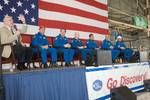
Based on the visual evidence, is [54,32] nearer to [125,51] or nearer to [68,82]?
[125,51]

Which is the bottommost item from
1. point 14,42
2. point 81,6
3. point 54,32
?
point 14,42

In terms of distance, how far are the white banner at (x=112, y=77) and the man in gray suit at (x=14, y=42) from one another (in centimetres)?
125

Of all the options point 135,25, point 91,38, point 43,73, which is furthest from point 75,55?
point 135,25

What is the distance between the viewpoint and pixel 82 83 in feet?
16.2

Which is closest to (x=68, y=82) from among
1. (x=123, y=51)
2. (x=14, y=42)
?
(x=14, y=42)

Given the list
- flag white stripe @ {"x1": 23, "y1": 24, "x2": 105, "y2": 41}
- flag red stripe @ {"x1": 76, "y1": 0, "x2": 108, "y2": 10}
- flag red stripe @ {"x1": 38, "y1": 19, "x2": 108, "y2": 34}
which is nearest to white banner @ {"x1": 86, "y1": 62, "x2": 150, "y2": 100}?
flag white stripe @ {"x1": 23, "y1": 24, "x2": 105, "y2": 41}

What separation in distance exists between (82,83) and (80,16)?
410 cm

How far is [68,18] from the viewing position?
8133 mm

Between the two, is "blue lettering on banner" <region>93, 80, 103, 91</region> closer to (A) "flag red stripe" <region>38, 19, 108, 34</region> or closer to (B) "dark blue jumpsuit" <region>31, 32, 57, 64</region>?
(B) "dark blue jumpsuit" <region>31, 32, 57, 64</region>

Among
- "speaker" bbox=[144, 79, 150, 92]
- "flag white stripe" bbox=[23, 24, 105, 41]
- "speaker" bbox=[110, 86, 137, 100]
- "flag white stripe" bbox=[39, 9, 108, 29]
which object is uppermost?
"flag white stripe" bbox=[39, 9, 108, 29]

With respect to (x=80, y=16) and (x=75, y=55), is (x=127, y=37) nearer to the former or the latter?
(x=80, y=16)

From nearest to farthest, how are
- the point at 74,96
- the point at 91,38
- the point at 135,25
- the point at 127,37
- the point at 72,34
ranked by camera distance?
the point at 74,96 < the point at 91,38 < the point at 72,34 < the point at 135,25 < the point at 127,37

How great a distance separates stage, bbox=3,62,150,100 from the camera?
357 cm

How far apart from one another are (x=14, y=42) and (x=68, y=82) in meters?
1.31
